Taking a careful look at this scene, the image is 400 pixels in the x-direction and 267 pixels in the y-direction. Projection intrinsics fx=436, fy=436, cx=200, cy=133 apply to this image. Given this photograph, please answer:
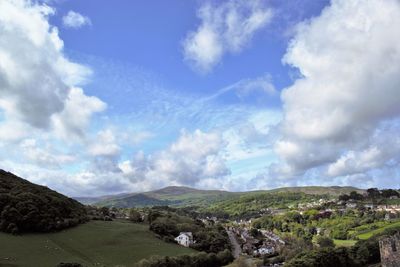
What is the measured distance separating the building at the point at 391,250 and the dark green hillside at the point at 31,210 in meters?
85.3

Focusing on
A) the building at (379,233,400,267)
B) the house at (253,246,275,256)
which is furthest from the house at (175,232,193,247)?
the building at (379,233,400,267)

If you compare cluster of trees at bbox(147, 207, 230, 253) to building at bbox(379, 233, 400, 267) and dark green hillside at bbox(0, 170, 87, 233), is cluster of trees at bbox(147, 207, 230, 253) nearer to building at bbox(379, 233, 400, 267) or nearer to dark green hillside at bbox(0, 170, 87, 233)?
dark green hillside at bbox(0, 170, 87, 233)

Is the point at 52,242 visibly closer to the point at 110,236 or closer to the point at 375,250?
the point at 110,236

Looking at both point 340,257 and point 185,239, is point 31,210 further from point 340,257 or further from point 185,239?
point 340,257

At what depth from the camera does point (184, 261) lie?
8700 cm

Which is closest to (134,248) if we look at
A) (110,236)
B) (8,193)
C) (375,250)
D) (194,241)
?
(110,236)

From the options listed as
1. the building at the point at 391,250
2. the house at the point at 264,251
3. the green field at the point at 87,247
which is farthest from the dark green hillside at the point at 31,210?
the building at the point at 391,250

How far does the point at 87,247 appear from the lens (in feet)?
307

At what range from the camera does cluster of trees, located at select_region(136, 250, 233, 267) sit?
79125 mm

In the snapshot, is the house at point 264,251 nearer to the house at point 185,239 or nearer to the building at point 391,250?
the house at point 185,239

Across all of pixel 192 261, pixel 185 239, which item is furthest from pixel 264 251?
pixel 192 261

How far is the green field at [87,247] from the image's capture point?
3081 inches

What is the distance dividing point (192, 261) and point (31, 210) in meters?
39.7

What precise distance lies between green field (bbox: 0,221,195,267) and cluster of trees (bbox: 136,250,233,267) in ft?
22.5
